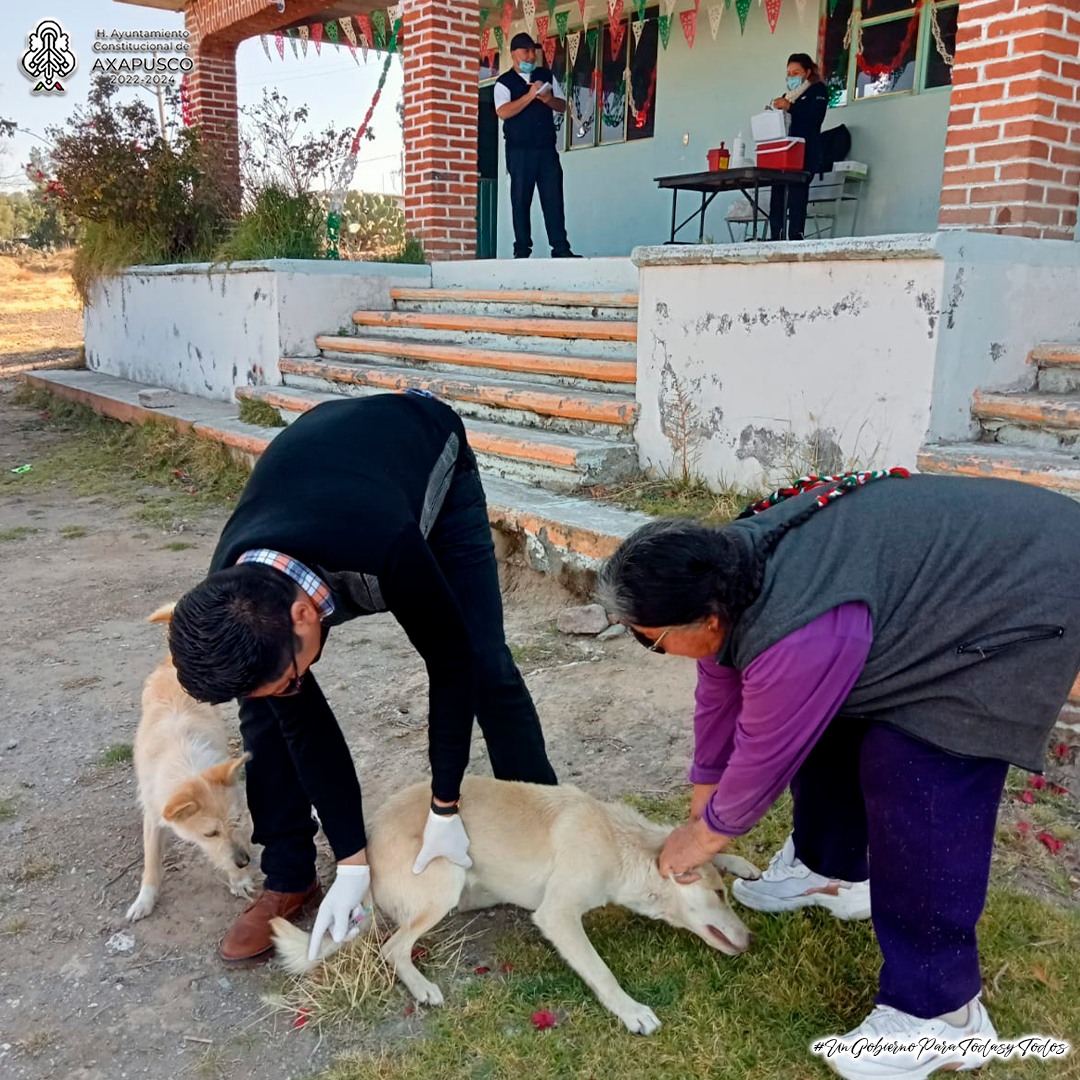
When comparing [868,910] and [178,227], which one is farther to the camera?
[178,227]

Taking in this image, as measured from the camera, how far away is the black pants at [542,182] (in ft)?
28.0

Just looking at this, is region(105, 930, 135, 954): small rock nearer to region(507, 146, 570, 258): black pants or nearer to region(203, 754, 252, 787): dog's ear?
region(203, 754, 252, 787): dog's ear

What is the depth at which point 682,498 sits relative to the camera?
5148 millimetres

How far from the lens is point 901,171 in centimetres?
870

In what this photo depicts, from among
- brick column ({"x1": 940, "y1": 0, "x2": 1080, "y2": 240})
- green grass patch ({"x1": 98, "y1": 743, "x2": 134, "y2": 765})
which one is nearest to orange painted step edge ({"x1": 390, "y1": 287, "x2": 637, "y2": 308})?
brick column ({"x1": 940, "y1": 0, "x2": 1080, "y2": 240})

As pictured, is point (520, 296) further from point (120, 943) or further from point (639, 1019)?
point (639, 1019)

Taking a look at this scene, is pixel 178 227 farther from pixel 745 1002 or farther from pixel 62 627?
pixel 745 1002

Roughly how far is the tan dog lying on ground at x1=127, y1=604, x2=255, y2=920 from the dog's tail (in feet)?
1.35

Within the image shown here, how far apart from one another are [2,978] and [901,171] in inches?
349

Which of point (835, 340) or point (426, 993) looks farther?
point (835, 340)

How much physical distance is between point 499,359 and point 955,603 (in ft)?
16.7

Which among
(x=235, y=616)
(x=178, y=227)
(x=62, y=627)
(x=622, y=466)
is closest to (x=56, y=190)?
(x=178, y=227)

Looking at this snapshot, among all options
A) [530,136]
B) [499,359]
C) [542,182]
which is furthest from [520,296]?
[530,136]

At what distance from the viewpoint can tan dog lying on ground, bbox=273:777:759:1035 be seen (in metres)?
2.51
